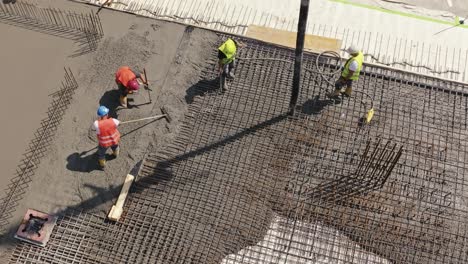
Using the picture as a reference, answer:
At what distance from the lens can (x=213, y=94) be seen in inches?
438

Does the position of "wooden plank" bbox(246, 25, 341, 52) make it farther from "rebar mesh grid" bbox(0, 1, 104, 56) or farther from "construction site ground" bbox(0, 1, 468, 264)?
"rebar mesh grid" bbox(0, 1, 104, 56)

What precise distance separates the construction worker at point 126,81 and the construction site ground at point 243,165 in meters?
0.36

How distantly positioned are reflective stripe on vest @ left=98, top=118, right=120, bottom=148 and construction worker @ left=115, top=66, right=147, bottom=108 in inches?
52.8

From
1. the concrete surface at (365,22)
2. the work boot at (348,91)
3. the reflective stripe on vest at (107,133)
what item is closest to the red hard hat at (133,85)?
the reflective stripe on vest at (107,133)

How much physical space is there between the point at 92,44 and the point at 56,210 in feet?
14.6

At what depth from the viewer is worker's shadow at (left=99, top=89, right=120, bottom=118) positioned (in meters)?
10.9

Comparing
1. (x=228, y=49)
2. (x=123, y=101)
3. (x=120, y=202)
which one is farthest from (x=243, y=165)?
(x=123, y=101)

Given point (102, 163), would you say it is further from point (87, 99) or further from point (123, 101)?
point (87, 99)

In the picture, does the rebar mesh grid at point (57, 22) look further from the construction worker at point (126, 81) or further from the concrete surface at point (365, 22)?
the construction worker at point (126, 81)

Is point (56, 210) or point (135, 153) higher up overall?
point (135, 153)

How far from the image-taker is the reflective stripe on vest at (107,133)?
9369 mm

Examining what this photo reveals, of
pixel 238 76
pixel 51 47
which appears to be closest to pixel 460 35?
pixel 238 76

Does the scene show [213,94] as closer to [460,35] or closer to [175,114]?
[175,114]

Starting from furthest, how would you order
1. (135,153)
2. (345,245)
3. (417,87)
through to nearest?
(417,87)
(135,153)
(345,245)
